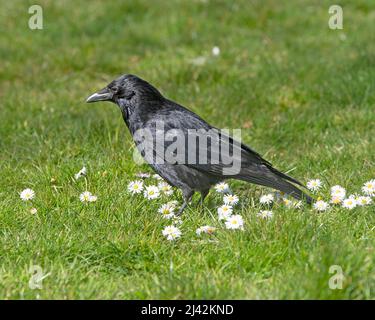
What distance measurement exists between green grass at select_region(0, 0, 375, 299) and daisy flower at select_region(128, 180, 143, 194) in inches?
3.4

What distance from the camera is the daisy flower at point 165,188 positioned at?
202 inches

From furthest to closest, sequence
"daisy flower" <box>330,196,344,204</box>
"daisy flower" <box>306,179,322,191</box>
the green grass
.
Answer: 1. "daisy flower" <box>306,179,322,191</box>
2. "daisy flower" <box>330,196,344,204</box>
3. the green grass

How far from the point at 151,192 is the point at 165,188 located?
0.36 metres

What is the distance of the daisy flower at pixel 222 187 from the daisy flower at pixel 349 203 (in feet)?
3.31

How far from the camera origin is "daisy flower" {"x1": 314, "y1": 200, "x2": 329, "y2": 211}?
4.50 metres

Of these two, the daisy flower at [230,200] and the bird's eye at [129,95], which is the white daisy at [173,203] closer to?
the daisy flower at [230,200]

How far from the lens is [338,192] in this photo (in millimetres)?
4742

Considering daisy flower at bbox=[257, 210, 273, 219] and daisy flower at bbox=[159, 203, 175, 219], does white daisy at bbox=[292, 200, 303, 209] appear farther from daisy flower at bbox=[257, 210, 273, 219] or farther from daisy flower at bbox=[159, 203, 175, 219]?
daisy flower at bbox=[159, 203, 175, 219]

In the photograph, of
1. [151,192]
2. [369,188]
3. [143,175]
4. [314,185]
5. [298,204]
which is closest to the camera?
[298,204]

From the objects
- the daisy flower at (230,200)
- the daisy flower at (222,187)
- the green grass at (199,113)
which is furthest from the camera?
the daisy flower at (222,187)

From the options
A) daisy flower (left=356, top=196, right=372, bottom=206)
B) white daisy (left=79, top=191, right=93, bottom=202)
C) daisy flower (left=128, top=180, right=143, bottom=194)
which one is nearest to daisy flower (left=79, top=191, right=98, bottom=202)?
white daisy (left=79, top=191, right=93, bottom=202)

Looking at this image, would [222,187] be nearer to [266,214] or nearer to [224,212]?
[224,212]

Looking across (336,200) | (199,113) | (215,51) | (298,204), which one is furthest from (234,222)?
(215,51)

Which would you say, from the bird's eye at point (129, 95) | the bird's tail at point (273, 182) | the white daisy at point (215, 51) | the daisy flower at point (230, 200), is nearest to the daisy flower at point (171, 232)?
the daisy flower at point (230, 200)
